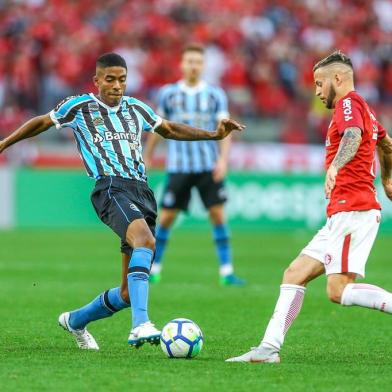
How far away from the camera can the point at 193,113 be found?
1205 centimetres

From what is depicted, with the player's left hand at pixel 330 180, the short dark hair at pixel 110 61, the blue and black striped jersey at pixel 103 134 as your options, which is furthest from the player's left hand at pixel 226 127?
the player's left hand at pixel 330 180

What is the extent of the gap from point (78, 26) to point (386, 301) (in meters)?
16.3

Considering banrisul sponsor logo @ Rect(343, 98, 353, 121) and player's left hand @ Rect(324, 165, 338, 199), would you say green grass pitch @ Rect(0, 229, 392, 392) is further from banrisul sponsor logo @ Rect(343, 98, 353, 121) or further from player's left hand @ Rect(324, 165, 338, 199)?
banrisul sponsor logo @ Rect(343, 98, 353, 121)

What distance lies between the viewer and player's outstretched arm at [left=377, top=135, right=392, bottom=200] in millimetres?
6668

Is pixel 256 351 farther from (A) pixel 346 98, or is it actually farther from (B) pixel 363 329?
(B) pixel 363 329

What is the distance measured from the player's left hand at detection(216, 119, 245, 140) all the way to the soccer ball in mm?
1505

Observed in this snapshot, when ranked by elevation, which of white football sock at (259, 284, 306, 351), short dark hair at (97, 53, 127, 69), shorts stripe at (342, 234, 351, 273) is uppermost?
short dark hair at (97, 53, 127, 69)

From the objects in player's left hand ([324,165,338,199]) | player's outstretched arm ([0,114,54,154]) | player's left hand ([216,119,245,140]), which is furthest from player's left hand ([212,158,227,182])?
player's left hand ([324,165,338,199])

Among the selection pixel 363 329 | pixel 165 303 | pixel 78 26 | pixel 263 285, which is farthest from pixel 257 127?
pixel 363 329

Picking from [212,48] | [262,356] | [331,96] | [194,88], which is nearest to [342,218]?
[331,96]

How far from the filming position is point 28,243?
54.4 ft

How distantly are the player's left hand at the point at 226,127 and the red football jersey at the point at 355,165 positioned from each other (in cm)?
94

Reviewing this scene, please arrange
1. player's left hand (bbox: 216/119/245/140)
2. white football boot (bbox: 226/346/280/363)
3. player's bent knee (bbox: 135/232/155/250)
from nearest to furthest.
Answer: white football boot (bbox: 226/346/280/363) < player's bent knee (bbox: 135/232/155/250) < player's left hand (bbox: 216/119/245/140)

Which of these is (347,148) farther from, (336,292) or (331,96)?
(336,292)
